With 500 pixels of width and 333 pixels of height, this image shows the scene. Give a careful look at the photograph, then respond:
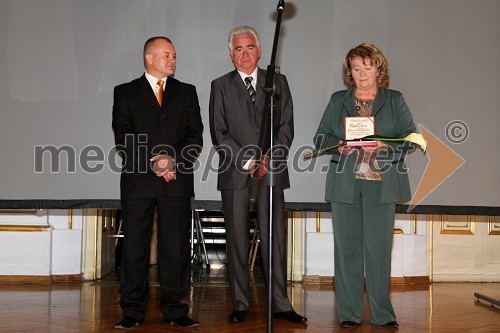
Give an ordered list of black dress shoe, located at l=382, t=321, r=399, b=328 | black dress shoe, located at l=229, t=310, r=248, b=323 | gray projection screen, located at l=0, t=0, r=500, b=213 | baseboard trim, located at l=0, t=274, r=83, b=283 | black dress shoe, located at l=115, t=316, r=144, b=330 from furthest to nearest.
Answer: baseboard trim, located at l=0, t=274, r=83, b=283 < gray projection screen, located at l=0, t=0, r=500, b=213 < black dress shoe, located at l=229, t=310, r=248, b=323 < black dress shoe, located at l=382, t=321, r=399, b=328 < black dress shoe, located at l=115, t=316, r=144, b=330

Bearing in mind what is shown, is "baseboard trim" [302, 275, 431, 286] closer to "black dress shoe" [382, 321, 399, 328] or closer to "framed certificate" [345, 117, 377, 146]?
"black dress shoe" [382, 321, 399, 328]

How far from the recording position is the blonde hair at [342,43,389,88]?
3645mm

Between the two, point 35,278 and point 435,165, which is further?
point 35,278

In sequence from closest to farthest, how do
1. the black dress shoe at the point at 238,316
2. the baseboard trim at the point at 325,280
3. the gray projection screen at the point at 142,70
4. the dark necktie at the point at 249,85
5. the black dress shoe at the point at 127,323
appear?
the black dress shoe at the point at 127,323
the black dress shoe at the point at 238,316
the dark necktie at the point at 249,85
the gray projection screen at the point at 142,70
the baseboard trim at the point at 325,280

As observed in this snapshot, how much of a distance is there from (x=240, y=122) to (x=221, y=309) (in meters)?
1.29

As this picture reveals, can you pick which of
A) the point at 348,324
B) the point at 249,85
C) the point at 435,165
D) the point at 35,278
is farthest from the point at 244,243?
the point at 35,278

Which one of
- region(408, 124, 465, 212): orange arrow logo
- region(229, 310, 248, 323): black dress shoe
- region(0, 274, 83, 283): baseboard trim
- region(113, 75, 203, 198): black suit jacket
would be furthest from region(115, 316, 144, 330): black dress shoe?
region(0, 274, 83, 283): baseboard trim

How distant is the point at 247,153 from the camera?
3787 millimetres

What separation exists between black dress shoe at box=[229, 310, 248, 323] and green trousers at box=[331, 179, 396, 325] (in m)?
0.55

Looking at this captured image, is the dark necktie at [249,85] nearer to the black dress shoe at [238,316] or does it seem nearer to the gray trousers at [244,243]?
the gray trousers at [244,243]

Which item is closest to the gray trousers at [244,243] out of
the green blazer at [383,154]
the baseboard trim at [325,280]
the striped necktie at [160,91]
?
the green blazer at [383,154]

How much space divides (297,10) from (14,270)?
3.42 metres

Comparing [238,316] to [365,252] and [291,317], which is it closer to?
[291,317]

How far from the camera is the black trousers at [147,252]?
3.68 m
